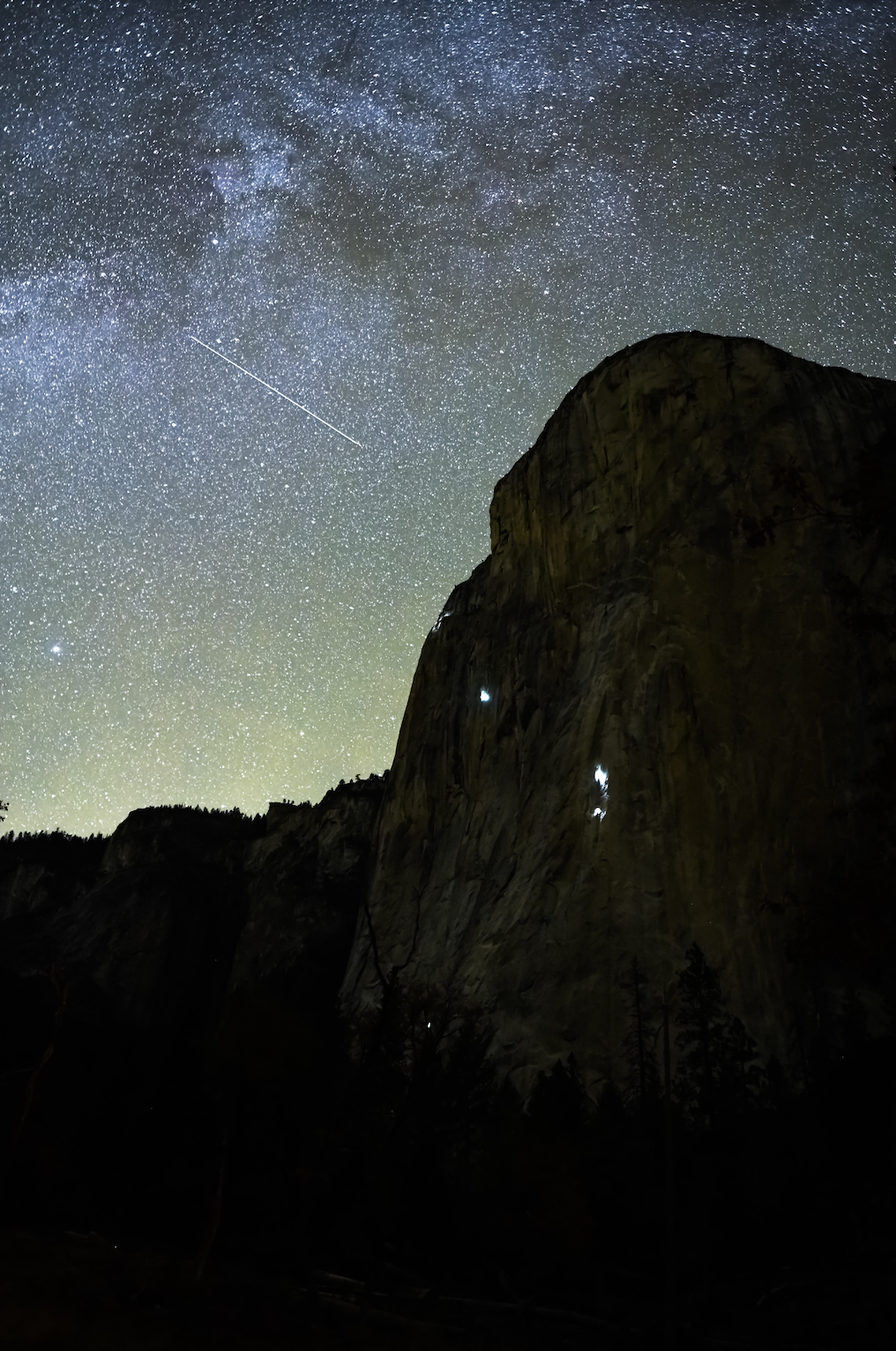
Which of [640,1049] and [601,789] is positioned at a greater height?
[601,789]

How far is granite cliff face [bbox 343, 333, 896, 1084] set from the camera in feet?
117

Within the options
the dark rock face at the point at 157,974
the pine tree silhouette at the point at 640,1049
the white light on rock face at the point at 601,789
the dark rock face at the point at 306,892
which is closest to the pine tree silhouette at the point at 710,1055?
the pine tree silhouette at the point at 640,1049

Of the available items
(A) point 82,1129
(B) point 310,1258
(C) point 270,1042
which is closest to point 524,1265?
(B) point 310,1258

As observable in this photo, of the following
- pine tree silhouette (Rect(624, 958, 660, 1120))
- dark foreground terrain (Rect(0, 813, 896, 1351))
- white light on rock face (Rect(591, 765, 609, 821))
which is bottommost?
dark foreground terrain (Rect(0, 813, 896, 1351))

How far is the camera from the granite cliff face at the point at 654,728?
1405 inches

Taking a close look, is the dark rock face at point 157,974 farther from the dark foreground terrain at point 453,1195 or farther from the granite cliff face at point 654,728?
the granite cliff face at point 654,728

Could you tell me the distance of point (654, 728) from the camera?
39.8 metres

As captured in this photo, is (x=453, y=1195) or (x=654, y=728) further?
(x=654, y=728)

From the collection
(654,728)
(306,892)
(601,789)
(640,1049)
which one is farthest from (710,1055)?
(306,892)

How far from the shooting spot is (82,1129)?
33.6 m

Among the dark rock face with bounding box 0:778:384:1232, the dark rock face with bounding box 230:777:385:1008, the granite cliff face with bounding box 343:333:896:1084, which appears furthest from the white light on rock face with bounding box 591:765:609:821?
the dark rock face with bounding box 230:777:385:1008

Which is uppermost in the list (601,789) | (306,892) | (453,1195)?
(306,892)

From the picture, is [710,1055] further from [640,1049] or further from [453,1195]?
[453,1195]

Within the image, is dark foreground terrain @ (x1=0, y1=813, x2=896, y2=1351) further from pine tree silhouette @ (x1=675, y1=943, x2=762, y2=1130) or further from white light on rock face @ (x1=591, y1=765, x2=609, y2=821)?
white light on rock face @ (x1=591, y1=765, x2=609, y2=821)
